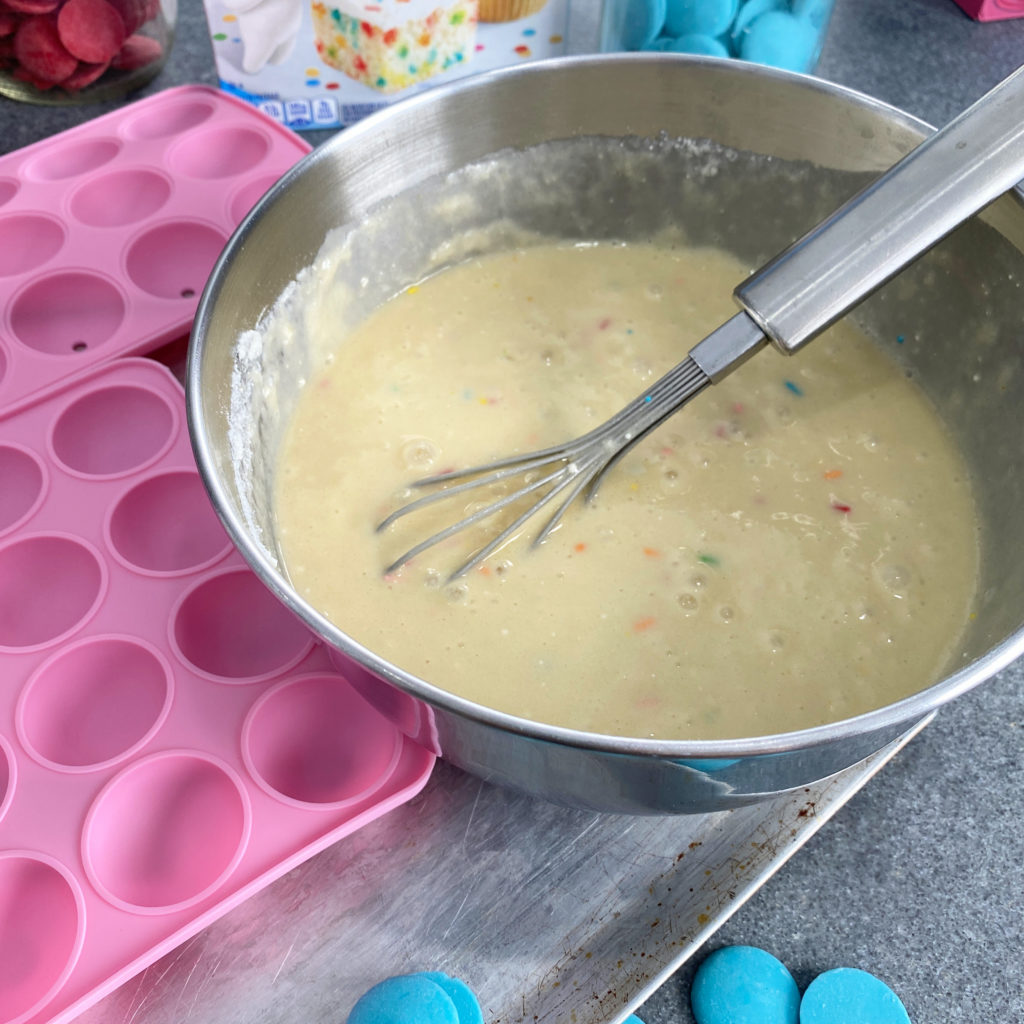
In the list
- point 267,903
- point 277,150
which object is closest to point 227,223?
point 277,150

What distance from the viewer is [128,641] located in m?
0.81

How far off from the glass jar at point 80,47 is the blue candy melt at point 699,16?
60cm

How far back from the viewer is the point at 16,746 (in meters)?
0.76

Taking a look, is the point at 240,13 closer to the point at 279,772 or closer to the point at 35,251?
the point at 35,251

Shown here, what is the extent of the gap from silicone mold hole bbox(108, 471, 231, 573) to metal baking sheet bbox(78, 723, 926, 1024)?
0.29 metres

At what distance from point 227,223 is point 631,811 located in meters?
0.75

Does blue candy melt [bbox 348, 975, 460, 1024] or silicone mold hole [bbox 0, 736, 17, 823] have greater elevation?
silicone mold hole [bbox 0, 736, 17, 823]

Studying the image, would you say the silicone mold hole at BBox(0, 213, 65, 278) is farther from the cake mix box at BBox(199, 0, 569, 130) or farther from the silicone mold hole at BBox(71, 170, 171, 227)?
the cake mix box at BBox(199, 0, 569, 130)

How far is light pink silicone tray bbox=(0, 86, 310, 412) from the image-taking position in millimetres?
1012

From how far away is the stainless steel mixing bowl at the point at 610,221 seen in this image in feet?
2.44

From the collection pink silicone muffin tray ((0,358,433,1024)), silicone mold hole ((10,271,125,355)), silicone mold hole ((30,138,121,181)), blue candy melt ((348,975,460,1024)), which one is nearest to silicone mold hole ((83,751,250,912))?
pink silicone muffin tray ((0,358,433,1024))

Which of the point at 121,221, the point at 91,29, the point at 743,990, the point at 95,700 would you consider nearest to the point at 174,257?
the point at 121,221

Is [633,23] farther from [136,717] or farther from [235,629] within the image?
[136,717]

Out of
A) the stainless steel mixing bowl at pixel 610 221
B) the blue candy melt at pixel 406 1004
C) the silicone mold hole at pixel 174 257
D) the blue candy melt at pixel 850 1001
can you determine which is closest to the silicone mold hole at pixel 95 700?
the stainless steel mixing bowl at pixel 610 221
